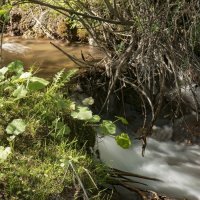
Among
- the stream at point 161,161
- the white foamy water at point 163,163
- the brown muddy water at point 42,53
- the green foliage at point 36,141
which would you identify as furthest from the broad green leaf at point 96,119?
the brown muddy water at point 42,53

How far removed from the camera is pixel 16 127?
3.17m

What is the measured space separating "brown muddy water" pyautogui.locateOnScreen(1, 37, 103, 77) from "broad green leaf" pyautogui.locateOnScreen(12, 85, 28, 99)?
2.13m

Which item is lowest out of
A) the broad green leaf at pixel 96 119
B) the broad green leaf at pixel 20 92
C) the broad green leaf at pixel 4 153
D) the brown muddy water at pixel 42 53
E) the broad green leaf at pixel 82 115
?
the brown muddy water at pixel 42 53

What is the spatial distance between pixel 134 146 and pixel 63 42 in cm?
314

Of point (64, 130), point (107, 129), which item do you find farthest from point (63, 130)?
point (107, 129)

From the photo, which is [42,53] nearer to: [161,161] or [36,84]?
[161,161]

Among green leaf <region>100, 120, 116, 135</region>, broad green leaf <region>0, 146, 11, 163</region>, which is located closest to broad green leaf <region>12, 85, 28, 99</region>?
broad green leaf <region>0, 146, 11, 163</region>

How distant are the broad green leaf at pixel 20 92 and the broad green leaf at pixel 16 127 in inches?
10.1

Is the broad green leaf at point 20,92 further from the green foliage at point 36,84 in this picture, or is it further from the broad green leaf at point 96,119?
the broad green leaf at point 96,119

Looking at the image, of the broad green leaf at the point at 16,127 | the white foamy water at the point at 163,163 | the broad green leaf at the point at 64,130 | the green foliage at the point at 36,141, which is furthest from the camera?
the white foamy water at the point at 163,163

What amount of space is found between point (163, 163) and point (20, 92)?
2.15 metres

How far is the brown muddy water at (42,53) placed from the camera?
5.94 metres

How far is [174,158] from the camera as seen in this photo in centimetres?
491

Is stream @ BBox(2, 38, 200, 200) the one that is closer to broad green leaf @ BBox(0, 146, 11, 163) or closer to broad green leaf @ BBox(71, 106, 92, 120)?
broad green leaf @ BBox(71, 106, 92, 120)
